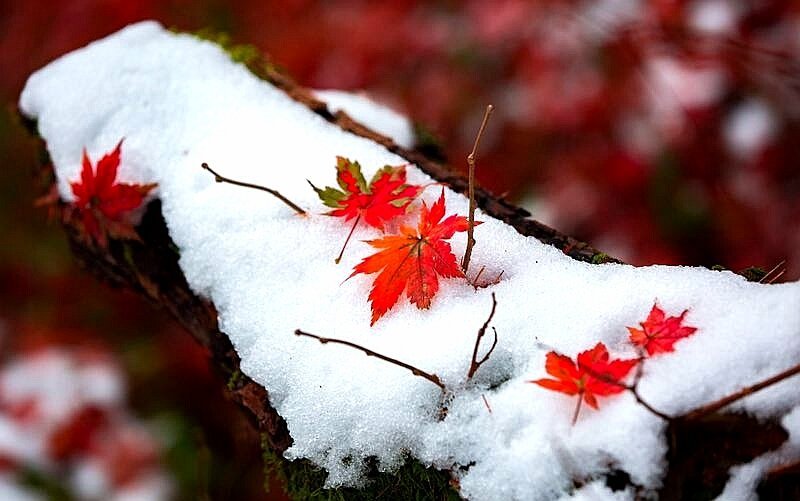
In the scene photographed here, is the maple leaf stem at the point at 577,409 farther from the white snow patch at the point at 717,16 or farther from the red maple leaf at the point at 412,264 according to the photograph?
the white snow patch at the point at 717,16

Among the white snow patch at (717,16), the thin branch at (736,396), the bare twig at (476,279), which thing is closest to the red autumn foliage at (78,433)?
the bare twig at (476,279)

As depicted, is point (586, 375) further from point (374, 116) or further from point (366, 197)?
point (374, 116)

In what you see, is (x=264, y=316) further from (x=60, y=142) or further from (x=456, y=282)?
(x=60, y=142)

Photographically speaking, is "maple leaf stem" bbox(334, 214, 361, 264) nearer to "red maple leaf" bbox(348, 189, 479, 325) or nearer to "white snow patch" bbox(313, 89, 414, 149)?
"red maple leaf" bbox(348, 189, 479, 325)

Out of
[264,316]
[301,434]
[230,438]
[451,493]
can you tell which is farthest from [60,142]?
[230,438]

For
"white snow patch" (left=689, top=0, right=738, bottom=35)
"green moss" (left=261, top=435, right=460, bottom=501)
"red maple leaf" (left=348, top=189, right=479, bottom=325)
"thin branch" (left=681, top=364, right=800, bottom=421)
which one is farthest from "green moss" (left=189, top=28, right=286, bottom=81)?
"white snow patch" (left=689, top=0, right=738, bottom=35)

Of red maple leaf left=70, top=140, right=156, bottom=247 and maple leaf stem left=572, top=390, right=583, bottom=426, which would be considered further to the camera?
red maple leaf left=70, top=140, right=156, bottom=247
